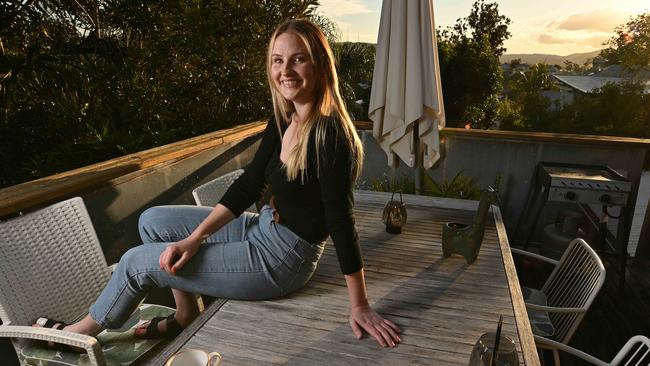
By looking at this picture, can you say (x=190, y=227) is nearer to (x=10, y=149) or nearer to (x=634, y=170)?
(x=10, y=149)

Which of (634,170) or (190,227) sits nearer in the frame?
(190,227)

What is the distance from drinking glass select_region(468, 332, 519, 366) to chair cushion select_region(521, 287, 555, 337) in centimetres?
109

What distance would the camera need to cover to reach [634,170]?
140 inches

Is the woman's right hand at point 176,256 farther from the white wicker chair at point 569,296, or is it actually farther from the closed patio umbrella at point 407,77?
the closed patio umbrella at point 407,77

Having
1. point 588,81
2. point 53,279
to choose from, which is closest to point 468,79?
point 588,81

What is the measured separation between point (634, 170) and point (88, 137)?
15.8 ft

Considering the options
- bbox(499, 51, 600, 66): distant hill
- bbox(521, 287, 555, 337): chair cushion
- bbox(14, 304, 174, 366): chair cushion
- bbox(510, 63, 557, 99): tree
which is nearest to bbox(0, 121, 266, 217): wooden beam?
bbox(14, 304, 174, 366): chair cushion

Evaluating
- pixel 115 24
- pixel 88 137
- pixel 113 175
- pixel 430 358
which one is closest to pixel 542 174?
pixel 430 358

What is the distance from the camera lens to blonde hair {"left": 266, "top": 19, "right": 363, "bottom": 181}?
139 cm

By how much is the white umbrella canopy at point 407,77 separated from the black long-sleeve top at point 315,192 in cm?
129

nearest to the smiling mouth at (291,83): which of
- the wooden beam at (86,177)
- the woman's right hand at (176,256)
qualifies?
the woman's right hand at (176,256)

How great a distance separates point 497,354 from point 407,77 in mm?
2104

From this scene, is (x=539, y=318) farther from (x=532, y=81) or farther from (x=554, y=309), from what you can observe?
(x=532, y=81)

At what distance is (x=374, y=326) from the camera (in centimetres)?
129
